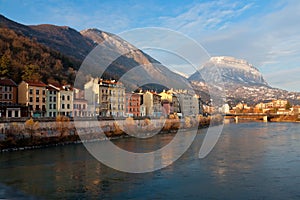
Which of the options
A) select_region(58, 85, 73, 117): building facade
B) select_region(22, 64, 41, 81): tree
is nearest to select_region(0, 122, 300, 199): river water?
select_region(58, 85, 73, 117): building facade

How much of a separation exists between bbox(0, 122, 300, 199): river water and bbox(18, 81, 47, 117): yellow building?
42.3 feet

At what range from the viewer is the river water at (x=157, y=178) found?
9922mm

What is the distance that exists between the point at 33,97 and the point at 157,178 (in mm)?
21041

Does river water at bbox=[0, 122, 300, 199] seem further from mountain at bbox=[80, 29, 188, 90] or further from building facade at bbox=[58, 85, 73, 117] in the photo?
mountain at bbox=[80, 29, 188, 90]

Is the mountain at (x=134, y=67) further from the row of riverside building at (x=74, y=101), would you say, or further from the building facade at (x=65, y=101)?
the building facade at (x=65, y=101)

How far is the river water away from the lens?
992cm

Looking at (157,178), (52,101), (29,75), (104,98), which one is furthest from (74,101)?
(157,178)

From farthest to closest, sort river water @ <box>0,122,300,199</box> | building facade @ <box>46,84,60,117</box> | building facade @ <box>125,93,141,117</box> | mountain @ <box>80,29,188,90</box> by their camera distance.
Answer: mountain @ <box>80,29,188,90</box>
building facade @ <box>125,93,141,117</box>
building facade @ <box>46,84,60,117</box>
river water @ <box>0,122,300,199</box>

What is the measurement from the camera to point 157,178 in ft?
39.6

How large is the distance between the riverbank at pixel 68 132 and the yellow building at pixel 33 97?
5.89 metres

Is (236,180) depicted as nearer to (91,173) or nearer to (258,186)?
(258,186)

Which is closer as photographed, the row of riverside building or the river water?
the river water

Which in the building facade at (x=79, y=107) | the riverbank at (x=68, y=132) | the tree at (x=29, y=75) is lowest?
the riverbank at (x=68, y=132)

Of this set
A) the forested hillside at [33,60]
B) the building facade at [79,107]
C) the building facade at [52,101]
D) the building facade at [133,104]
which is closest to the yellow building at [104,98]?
the building facade at [79,107]
